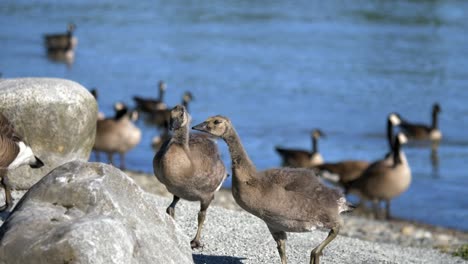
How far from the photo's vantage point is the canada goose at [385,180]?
52.3 ft

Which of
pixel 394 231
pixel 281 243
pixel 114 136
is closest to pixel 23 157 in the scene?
pixel 281 243

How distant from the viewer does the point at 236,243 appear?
345 inches

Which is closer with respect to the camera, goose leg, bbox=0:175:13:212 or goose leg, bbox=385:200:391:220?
goose leg, bbox=0:175:13:212

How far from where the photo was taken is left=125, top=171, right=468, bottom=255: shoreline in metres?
12.9

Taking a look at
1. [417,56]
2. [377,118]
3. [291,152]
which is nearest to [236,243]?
[291,152]

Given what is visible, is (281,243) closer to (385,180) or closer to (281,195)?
(281,195)

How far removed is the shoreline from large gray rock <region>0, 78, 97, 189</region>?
3332 millimetres

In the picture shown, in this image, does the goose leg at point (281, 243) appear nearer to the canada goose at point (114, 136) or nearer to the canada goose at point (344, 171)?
the canada goose at point (344, 171)

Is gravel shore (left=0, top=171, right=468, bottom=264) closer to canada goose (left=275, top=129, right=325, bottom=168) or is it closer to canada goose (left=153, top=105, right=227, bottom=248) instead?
canada goose (left=153, top=105, right=227, bottom=248)

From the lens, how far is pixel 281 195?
7141mm

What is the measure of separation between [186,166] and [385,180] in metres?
8.55

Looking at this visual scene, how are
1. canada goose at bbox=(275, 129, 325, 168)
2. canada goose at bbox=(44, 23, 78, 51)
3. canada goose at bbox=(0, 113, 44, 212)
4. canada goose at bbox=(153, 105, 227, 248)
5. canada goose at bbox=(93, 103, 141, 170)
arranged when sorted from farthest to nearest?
canada goose at bbox=(44, 23, 78, 51) < canada goose at bbox=(275, 129, 325, 168) < canada goose at bbox=(93, 103, 141, 170) < canada goose at bbox=(0, 113, 44, 212) < canada goose at bbox=(153, 105, 227, 248)

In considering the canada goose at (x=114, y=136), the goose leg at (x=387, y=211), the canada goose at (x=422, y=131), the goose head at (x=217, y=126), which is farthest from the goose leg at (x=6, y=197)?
the canada goose at (x=422, y=131)

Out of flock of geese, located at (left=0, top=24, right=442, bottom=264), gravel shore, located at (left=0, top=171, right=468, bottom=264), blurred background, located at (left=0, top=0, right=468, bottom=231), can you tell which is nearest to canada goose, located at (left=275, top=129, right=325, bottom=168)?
blurred background, located at (left=0, top=0, right=468, bottom=231)
